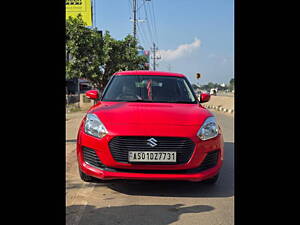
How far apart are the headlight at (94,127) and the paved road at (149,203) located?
0.73m

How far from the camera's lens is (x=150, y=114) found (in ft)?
12.6

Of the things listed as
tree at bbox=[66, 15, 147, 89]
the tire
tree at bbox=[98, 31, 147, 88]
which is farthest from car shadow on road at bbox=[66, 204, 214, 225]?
tree at bbox=[98, 31, 147, 88]

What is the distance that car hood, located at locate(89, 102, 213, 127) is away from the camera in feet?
12.1

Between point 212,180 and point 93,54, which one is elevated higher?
point 93,54

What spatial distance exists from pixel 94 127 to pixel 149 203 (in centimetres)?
105

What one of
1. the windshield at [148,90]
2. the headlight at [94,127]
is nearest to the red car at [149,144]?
the headlight at [94,127]

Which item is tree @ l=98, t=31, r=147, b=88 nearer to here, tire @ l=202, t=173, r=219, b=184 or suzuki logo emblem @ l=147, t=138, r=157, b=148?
tire @ l=202, t=173, r=219, b=184

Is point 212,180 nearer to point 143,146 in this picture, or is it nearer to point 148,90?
point 143,146

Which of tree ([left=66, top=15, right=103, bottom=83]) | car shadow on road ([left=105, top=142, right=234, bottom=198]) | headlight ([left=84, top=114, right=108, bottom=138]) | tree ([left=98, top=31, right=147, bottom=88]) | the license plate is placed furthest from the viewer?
tree ([left=98, top=31, right=147, bottom=88])

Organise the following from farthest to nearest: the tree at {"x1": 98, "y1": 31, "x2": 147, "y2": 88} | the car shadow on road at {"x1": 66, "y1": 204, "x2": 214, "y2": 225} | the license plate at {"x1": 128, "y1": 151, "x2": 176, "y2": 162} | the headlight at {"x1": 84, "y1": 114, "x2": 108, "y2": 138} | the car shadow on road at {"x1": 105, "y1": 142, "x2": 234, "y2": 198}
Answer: the tree at {"x1": 98, "y1": 31, "x2": 147, "y2": 88}
the car shadow on road at {"x1": 105, "y1": 142, "x2": 234, "y2": 198}
the headlight at {"x1": 84, "y1": 114, "x2": 108, "y2": 138}
the license plate at {"x1": 128, "y1": 151, "x2": 176, "y2": 162}
the car shadow on road at {"x1": 66, "y1": 204, "x2": 214, "y2": 225}

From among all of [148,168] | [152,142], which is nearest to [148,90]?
[152,142]
